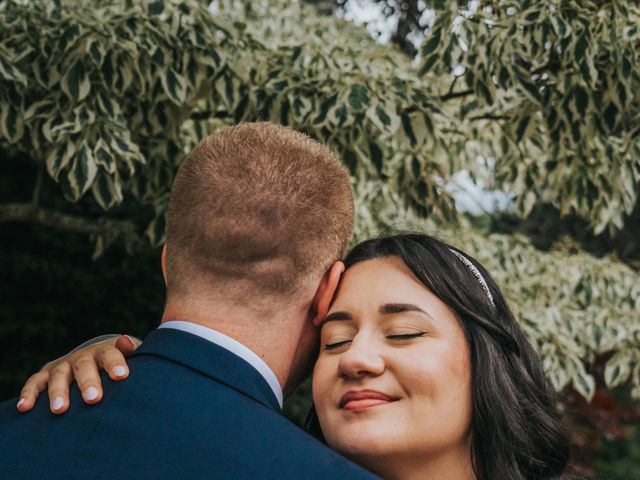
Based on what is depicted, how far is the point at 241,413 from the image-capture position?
1460 millimetres

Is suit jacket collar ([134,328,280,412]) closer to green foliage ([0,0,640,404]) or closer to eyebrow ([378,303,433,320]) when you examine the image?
eyebrow ([378,303,433,320])

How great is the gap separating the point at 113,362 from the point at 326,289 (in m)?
0.53

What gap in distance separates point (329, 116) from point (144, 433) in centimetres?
210

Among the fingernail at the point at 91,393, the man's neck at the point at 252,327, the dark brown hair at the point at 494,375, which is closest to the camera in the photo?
the fingernail at the point at 91,393

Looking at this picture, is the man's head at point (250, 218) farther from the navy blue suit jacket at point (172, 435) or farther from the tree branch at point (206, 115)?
the tree branch at point (206, 115)

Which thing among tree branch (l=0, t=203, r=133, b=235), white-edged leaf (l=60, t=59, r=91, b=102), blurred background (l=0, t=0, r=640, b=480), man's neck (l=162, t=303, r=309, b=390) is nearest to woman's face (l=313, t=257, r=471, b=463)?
man's neck (l=162, t=303, r=309, b=390)

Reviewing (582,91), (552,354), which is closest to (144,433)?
(582,91)

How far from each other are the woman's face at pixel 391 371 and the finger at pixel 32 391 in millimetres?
619

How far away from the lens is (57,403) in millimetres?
1527

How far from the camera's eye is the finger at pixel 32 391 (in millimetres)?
1570

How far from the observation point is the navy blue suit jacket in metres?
1.37

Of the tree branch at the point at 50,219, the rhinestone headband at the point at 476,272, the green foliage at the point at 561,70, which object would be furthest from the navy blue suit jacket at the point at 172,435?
the tree branch at the point at 50,219

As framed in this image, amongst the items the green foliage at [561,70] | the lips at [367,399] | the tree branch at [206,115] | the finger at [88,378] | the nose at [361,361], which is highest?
the green foliage at [561,70]

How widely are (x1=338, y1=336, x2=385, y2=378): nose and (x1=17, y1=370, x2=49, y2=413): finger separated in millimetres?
648
